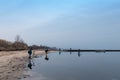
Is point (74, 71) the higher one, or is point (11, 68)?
point (11, 68)

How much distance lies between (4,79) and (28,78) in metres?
4.02

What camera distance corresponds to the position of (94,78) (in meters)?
32.6

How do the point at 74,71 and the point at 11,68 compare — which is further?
the point at 74,71

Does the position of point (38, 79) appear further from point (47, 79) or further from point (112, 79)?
point (112, 79)

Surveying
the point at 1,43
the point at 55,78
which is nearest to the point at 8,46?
the point at 1,43

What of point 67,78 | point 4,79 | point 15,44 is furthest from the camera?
point 15,44

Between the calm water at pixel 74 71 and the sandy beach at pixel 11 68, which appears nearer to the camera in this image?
the sandy beach at pixel 11 68

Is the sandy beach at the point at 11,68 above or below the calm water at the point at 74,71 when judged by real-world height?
above

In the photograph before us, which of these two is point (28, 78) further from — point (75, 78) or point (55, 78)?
point (75, 78)

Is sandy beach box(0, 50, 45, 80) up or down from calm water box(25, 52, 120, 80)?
up

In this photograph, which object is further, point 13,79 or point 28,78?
point 28,78

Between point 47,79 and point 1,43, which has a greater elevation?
point 1,43

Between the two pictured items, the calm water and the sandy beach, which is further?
the calm water

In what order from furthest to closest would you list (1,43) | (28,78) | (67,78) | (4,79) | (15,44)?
(15,44) → (1,43) → (67,78) → (28,78) → (4,79)
